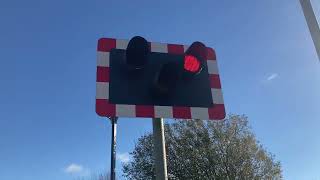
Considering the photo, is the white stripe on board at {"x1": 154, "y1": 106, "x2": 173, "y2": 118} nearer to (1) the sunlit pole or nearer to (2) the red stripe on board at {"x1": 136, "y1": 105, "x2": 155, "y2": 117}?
(2) the red stripe on board at {"x1": 136, "y1": 105, "x2": 155, "y2": 117}

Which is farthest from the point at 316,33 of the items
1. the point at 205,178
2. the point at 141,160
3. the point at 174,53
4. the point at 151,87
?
the point at 141,160

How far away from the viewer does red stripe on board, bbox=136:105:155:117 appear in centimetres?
412

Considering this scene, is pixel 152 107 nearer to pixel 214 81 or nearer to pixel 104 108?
pixel 104 108

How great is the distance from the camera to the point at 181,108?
14.1 feet

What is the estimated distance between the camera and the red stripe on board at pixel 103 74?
14.1 ft

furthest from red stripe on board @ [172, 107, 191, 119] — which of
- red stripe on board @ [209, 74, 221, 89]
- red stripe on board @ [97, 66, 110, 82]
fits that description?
red stripe on board @ [97, 66, 110, 82]

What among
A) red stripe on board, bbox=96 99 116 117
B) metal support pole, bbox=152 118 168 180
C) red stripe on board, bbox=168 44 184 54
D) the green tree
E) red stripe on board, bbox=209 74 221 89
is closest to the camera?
metal support pole, bbox=152 118 168 180

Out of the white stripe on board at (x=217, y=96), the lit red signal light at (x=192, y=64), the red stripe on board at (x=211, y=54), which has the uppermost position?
the red stripe on board at (x=211, y=54)

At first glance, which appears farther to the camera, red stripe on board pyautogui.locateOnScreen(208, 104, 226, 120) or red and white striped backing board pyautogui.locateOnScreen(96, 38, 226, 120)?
red stripe on board pyautogui.locateOnScreen(208, 104, 226, 120)

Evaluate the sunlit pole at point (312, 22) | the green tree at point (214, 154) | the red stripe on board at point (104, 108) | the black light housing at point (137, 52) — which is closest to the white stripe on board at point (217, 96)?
the black light housing at point (137, 52)

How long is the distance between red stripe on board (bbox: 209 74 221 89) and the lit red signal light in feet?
0.76

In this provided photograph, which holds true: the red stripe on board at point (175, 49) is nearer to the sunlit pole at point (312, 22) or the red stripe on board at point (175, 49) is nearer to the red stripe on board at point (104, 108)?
the red stripe on board at point (104, 108)

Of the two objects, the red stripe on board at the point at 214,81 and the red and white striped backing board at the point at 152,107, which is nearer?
the red and white striped backing board at the point at 152,107

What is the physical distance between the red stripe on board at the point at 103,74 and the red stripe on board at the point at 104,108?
261 millimetres
